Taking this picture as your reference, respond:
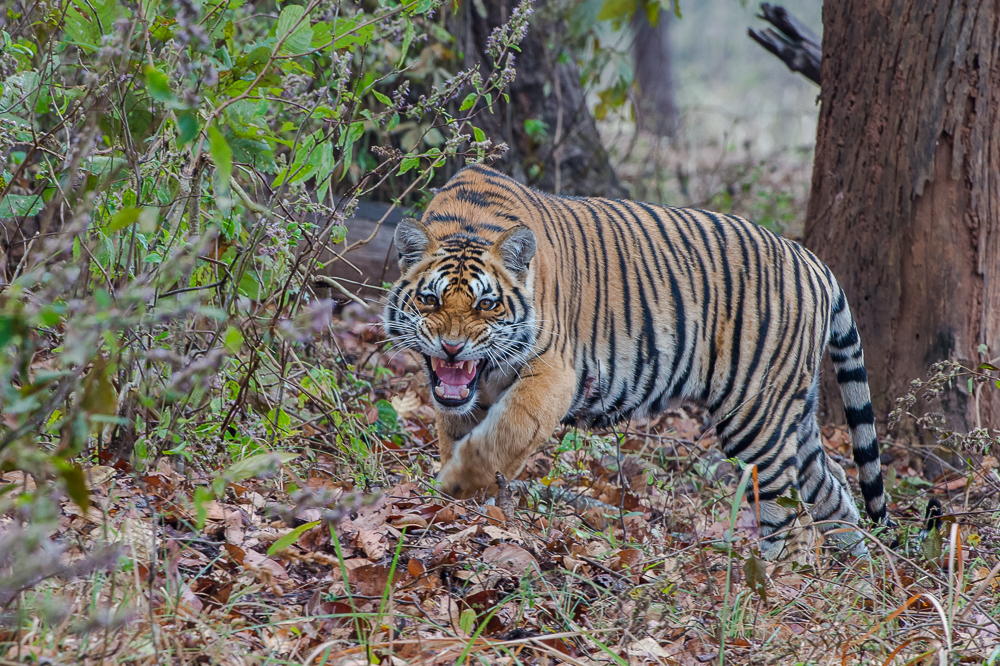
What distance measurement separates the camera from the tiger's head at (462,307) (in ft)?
12.8

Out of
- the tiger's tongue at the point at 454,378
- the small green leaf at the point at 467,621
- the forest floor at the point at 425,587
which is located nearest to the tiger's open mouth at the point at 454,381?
the tiger's tongue at the point at 454,378

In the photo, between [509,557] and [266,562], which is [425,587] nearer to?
[509,557]

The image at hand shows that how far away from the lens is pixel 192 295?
3.62 meters

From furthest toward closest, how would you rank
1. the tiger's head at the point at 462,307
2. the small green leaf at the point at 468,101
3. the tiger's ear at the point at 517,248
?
the tiger's ear at the point at 517,248 < the tiger's head at the point at 462,307 < the small green leaf at the point at 468,101

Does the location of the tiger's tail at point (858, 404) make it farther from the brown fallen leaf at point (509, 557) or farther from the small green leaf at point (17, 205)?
the small green leaf at point (17, 205)

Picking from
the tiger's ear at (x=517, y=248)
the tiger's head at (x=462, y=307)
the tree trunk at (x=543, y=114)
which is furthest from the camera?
the tree trunk at (x=543, y=114)

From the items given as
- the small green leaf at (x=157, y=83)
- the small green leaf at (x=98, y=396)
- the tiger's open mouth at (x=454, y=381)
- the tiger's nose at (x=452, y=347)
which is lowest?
the tiger's open mouth at (x=454, y=381)

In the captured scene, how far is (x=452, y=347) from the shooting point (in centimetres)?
382

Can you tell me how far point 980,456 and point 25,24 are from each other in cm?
495

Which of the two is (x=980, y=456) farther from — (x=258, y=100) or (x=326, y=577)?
(x=258, y=100)

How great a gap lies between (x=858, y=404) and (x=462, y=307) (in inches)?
88.7

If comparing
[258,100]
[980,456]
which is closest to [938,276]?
[980,456]

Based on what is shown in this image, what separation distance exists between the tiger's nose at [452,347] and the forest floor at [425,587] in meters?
0.59

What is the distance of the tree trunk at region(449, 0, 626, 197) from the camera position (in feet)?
25.6
